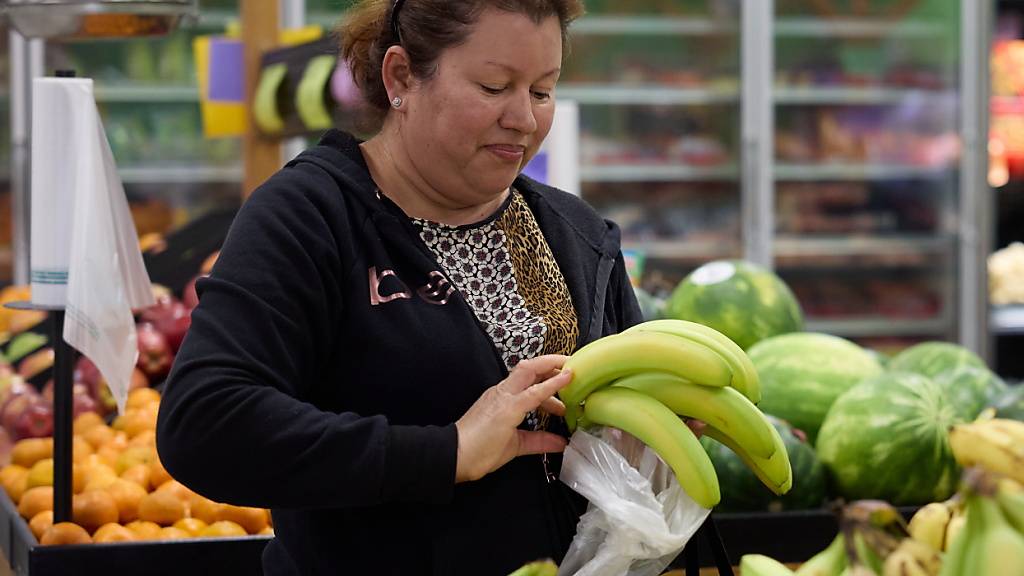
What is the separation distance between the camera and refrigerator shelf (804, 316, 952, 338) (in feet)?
18.5

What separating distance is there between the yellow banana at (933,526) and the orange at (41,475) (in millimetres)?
1545

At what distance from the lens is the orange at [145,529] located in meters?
1.99

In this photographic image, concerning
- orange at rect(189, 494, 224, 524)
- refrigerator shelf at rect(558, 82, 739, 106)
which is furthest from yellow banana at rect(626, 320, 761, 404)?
Result: refrigerator shelf at rect(558, 82, 739, 106)

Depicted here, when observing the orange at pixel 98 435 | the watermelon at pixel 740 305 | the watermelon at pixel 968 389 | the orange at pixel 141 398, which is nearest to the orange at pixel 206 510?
the orange at pixel 98 435

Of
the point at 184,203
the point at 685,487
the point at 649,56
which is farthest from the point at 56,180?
the point at 649,56

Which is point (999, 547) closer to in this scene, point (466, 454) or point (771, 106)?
point (466, 454)

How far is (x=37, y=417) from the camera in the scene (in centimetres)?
257

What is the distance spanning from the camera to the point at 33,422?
2.56 m

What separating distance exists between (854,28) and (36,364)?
3.92 m

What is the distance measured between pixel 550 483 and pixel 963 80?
435 cm

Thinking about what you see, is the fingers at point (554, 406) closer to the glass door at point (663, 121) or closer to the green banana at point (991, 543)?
the green banana at point (991, 543)

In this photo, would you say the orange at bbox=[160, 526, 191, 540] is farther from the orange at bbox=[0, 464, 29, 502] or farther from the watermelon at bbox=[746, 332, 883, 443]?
the watermelon at bbox=[746, 332, 883, 443]

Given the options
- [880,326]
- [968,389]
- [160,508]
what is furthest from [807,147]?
[160,508]

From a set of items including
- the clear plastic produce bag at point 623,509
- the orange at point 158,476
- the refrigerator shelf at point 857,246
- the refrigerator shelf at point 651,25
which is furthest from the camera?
the refrigerator shelf at point 857,246
